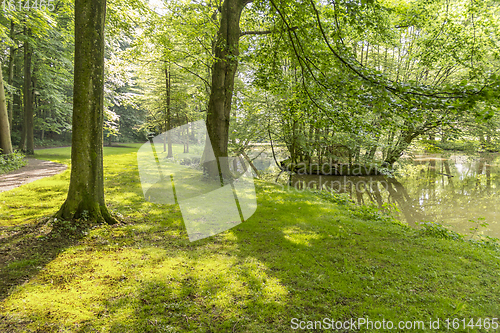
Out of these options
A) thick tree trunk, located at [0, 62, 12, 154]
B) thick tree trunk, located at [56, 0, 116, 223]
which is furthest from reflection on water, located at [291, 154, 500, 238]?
thick tree trunk, located at [0, 62, 12, 154]

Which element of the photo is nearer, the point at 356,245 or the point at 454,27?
the point at 356,245

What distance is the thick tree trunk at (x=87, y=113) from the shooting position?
4258mm

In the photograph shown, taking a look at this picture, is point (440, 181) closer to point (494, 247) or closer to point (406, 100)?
point (494, 247)

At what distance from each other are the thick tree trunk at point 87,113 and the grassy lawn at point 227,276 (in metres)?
0.51

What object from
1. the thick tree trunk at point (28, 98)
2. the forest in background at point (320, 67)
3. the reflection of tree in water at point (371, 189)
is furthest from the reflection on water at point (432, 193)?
the thick tree trunk at point (28, 98)

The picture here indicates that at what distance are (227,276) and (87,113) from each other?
3586mm

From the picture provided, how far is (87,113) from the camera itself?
171 inches

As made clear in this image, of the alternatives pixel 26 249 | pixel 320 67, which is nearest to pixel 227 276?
pixel 26 249

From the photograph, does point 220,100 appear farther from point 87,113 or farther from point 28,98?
point 28,98

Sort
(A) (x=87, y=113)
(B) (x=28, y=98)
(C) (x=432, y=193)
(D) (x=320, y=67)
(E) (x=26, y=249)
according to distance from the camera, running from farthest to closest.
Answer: (B) (x=28, y=98), (C) (x=432, y=193), (D) (x=320, y=67), (A) (x=87, y=113), (E) (x=26, y=249)

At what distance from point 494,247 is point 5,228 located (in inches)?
353

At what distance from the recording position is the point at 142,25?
10531 mm

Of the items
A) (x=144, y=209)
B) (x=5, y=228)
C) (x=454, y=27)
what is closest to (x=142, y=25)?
(x=144, y=209)

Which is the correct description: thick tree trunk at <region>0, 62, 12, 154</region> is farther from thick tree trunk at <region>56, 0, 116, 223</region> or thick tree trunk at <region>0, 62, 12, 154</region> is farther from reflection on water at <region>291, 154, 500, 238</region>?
reflection on water at <region>291, 154, 500, 238</region>
